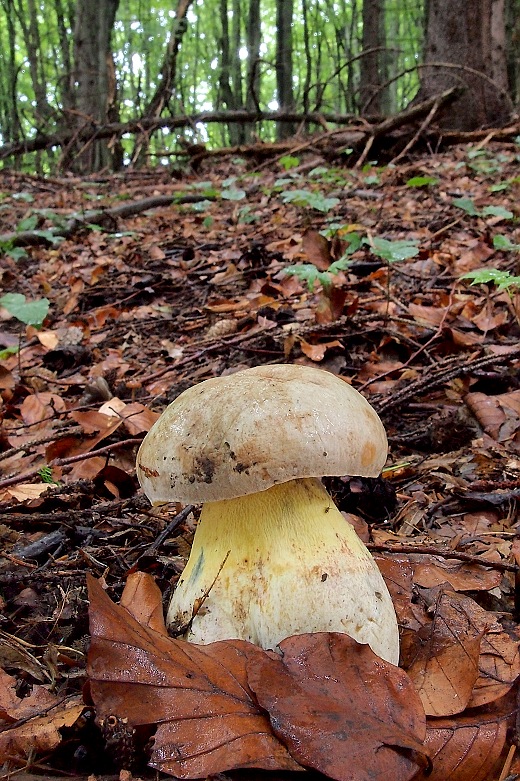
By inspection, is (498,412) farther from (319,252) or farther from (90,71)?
(90,71)

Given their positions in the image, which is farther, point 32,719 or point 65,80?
point 65,80

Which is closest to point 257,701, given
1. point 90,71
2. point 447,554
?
point 447,554

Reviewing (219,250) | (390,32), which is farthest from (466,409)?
(390,32)

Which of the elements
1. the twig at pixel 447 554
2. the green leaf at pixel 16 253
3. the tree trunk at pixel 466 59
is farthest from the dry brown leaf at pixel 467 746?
the tree trunk at pixel 466 59

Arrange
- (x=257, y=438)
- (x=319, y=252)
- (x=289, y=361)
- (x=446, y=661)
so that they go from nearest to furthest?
(x=257, y=438) < (x=446, y=661) < (x=289, y=361) < (x=319, y=252)

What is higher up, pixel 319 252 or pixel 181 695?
pixel 319 252

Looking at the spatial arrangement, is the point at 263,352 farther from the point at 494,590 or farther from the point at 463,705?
the point at 463,705

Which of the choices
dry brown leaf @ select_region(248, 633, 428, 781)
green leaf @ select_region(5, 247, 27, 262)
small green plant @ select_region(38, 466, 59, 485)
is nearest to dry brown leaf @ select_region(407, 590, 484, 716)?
dry brown leaf @ select_region(248, 633, 428, 781)
